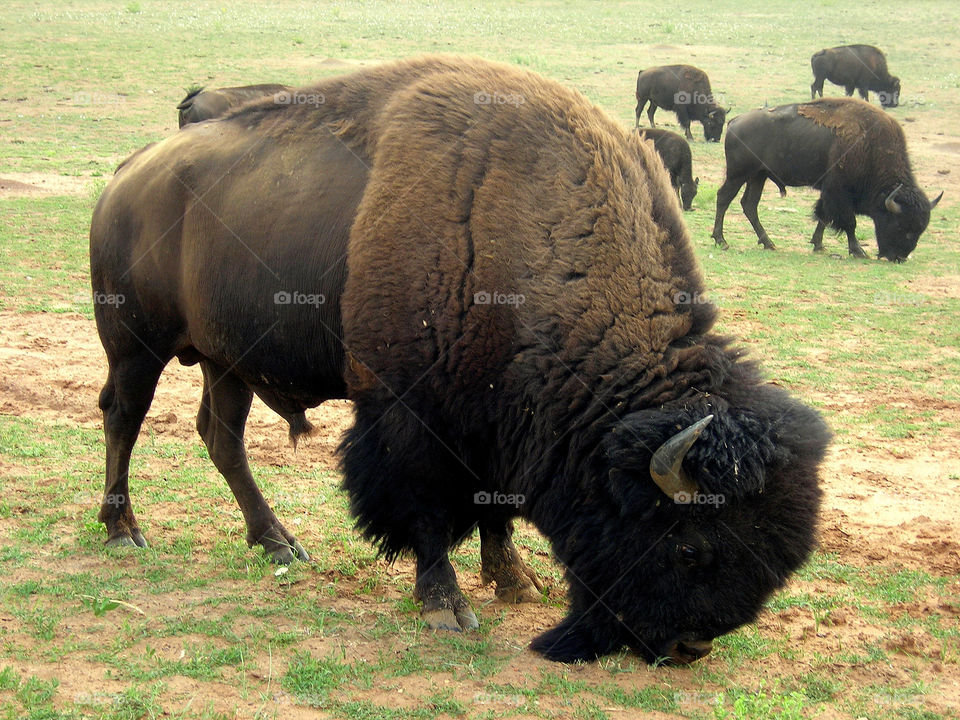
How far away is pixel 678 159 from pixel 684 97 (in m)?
8.29

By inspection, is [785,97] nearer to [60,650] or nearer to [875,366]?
[875,366]

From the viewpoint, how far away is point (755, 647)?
4293mm

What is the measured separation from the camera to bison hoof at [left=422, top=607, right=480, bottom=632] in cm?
446

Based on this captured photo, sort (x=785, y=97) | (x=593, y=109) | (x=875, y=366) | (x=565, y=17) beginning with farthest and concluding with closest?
(x=565, y=17) < (x=785, y=97) < (x=875, y=366) < (x=593, y=109)

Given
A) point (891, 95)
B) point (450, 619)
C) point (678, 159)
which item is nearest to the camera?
point (450, 619)

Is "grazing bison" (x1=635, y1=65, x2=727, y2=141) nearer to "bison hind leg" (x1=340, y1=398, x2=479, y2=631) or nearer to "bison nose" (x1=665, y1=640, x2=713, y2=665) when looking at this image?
"bison hind leg" (x1=340, y1=398, x2=479, y2=631)

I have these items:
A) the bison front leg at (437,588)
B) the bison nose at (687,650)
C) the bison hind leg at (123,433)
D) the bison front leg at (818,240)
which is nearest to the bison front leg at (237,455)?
the bison hind leg at (123,433)

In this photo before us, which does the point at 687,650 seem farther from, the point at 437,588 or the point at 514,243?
the point at 514,243

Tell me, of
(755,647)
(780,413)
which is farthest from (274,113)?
(755,647)

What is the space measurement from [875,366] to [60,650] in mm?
7368

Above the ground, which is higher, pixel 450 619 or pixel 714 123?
pixel 450 619

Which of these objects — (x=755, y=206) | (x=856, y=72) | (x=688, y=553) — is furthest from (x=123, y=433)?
(x=856, y=72)

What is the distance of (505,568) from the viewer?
4.91m

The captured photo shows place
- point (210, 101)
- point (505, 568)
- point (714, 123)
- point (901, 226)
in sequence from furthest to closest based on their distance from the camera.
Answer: point (714, 123), point (210, 101), point (901, 226), point (505, 568)
